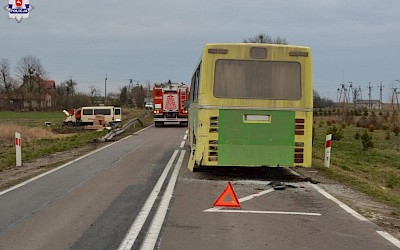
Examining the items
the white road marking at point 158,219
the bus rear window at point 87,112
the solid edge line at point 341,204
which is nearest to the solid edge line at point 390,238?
the solid edge line at point 341,204

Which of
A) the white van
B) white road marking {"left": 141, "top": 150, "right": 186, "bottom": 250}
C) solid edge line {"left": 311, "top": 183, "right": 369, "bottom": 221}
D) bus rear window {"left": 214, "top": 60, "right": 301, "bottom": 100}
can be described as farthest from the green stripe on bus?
the white van

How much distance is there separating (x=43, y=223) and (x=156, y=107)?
29.8 metres

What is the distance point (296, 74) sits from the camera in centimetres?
1166

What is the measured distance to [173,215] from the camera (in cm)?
785

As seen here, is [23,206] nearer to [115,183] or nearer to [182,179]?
[115,183]

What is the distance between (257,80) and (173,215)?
16.1 feet

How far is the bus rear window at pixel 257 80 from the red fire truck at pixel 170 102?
2465 cm

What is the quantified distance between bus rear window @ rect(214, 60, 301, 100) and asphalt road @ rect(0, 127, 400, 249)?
2104mm

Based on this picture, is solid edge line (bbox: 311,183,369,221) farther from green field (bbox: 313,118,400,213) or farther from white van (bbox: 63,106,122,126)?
white van (bbox: 63,106,122,126)

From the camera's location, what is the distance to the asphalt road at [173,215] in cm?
634

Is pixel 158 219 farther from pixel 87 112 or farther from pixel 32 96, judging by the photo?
pixel 32 96

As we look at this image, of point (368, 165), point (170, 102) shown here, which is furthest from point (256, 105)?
point (170, 102)

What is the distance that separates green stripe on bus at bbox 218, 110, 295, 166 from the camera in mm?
11633

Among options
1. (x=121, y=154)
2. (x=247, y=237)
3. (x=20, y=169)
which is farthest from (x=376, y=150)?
(x=247, y=237)
